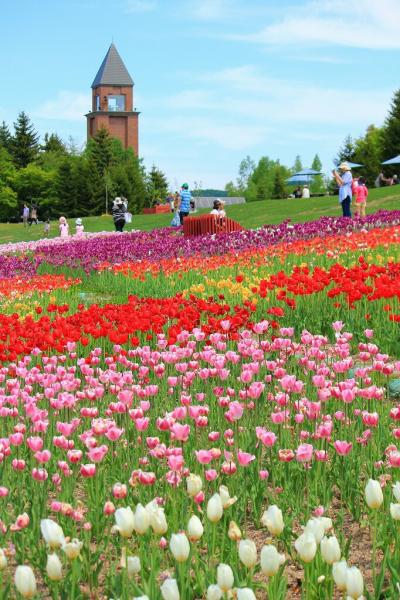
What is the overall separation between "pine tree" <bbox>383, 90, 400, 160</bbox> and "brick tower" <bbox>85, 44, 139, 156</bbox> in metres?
58.5

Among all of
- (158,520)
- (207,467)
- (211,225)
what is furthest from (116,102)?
(158,520)

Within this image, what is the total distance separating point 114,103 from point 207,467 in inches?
4896

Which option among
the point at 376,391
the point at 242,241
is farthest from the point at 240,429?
the point at 242,241

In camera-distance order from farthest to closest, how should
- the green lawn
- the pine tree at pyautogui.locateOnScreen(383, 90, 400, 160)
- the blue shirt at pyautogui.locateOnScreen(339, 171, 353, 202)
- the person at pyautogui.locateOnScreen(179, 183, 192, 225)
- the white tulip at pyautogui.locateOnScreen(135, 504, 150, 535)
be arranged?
the pine tree at pyautogui.locateOnScreen(383, 90, 400, 160) < the green lawn < the person at pyautogui.locateOnScreen(179, 183, 192, 225) < the blue shirt at pyautogui.locateOnScreen(339, 171, 353, 202) < the white tulip at pyautogui.locateOnScreen(135, 504, 150, 535)

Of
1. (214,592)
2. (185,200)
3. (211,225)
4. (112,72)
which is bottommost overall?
(214,592)

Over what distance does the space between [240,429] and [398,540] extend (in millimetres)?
2091

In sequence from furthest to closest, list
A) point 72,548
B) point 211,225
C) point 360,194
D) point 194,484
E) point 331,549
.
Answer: point 360,194, point 211,225, point 194,484, point 72,548, point 331,549

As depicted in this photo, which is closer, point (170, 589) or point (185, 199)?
point (170, 589)

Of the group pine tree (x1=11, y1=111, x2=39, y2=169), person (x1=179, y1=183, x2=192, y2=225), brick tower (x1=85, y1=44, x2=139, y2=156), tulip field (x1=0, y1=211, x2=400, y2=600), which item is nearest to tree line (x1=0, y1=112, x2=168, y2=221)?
pine tree (x1=11, y1=111, x2=39, y2=169)

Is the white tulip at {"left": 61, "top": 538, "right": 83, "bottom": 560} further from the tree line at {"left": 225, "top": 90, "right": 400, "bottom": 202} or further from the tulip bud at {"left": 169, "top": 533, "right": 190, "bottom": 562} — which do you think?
the tree line at {"left": 225, "top": 90, "right": 400, "bottom": 202}

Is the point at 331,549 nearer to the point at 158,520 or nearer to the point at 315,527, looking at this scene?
the point at 315,527

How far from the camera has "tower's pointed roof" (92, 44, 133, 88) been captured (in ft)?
409

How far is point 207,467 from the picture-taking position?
4980mm

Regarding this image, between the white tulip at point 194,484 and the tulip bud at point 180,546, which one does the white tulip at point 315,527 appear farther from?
the white tulip at point 194,484
